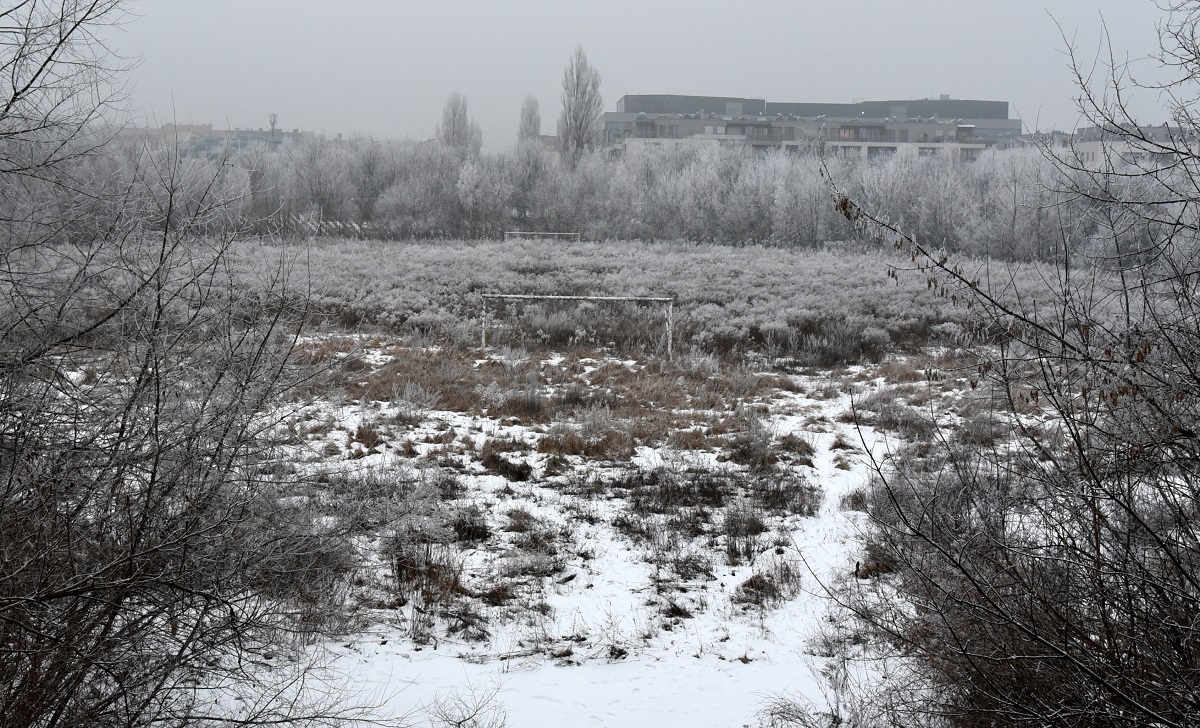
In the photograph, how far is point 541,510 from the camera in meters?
7.52

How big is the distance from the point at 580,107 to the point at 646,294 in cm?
3680

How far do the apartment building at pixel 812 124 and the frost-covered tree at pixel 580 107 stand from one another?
6268mm

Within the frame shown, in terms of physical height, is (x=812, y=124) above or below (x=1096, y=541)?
above

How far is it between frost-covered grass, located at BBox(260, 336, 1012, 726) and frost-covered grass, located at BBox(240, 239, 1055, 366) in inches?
136

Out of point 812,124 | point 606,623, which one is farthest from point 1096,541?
point 812,124

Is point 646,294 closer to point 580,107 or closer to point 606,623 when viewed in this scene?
point 606,623

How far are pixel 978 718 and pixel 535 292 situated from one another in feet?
60.5

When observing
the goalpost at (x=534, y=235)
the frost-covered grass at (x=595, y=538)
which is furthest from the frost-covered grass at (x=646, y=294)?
the goalpost at (x=534, y=235)

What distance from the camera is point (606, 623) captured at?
5531 mm

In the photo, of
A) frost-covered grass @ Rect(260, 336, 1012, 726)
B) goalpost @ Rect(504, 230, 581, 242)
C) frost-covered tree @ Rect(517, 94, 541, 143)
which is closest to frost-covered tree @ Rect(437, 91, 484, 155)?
frost-covered tree @ Rect(517, 94, 541, 143)

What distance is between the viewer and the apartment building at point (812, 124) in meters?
70.1

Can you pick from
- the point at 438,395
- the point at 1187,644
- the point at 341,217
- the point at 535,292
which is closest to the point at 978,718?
the point at 1187,644

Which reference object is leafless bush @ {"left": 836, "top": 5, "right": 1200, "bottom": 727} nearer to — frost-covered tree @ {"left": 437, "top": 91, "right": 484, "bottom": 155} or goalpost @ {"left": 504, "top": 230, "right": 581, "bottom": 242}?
goalpost @ {"left": 504, "top": 230, "right": 581, "bottom": 242}

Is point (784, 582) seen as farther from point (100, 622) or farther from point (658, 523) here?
point (100, 622)
